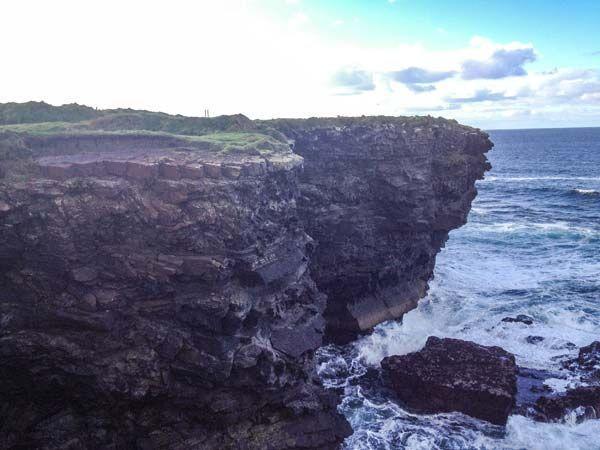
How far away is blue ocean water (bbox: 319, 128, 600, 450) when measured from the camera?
22578 mm

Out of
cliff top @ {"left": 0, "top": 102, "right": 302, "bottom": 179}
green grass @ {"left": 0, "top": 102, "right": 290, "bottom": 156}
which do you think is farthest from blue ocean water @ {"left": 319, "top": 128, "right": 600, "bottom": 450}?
green grass @ {"left": 0, "top": 102, "right": 290, "bottom": 156}

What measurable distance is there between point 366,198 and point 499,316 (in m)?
12.5

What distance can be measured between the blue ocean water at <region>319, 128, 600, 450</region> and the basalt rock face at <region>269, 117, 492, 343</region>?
8.70ft

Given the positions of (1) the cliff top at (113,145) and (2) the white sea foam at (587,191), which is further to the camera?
(2) the white sea foam at (587,191)

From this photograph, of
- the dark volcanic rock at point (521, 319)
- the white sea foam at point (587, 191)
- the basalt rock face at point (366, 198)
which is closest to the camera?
the basalt rock face at point (366, 198)

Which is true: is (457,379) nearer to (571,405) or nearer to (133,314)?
(571,405)

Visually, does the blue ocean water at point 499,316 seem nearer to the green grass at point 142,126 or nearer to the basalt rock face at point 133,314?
the basalt rock face at point 133,314

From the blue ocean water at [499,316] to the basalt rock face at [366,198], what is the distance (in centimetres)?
265

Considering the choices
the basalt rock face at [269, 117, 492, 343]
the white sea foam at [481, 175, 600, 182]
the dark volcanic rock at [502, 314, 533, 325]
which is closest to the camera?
the basalt rock face at [269, 117, 492, 343]

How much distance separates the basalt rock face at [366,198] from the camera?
108 feet

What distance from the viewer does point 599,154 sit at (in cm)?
13800

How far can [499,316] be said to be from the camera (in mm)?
34562

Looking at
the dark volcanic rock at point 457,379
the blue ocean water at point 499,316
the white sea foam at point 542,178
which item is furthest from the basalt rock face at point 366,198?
the white sea foam at point 542,178

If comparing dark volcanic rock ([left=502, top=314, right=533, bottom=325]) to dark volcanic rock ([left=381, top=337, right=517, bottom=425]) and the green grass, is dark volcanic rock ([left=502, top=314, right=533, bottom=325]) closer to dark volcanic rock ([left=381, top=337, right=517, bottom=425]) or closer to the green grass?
dark volcanic rock ([left=381, top=337, right=517, bottom=425])
